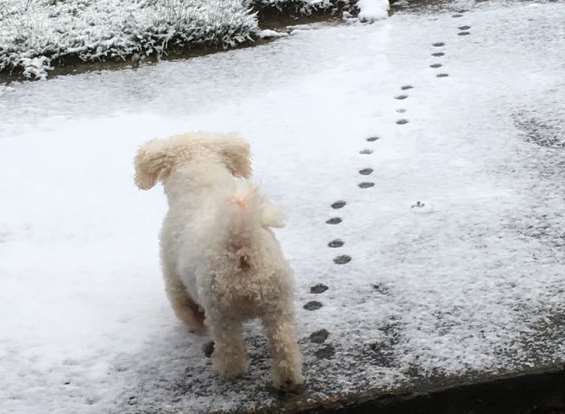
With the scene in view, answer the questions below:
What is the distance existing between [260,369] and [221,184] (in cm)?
68

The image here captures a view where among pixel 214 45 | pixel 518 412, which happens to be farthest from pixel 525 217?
pixel 214 45

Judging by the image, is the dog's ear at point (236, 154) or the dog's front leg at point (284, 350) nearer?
the dog's front leg at point (284, 350)

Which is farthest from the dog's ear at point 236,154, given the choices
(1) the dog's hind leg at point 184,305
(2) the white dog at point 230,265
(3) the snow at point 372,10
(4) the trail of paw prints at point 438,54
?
(3) the snow at point 372,10

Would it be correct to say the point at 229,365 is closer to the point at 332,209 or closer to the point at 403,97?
the point at 332,209

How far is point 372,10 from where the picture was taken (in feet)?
20.6

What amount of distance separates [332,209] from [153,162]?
107 centimetres

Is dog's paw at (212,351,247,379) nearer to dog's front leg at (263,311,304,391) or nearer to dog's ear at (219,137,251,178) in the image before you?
dog's front leg at (263,311,304,391)

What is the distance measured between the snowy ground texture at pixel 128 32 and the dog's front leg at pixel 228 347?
4.05m

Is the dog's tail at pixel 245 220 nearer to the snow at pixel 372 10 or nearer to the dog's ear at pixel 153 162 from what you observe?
the dog's ear at pixel 153 162

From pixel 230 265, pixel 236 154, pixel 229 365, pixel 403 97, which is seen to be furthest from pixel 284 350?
pixel 403 97

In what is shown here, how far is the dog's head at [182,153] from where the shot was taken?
2.82 meters

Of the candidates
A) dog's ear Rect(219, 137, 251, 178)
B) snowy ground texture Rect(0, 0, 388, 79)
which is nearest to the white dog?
dog's ear Rect(219, 137, 251, 178)

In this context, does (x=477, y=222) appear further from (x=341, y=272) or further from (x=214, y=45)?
(x=214, y=45)

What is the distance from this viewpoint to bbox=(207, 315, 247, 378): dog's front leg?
7.78ft
